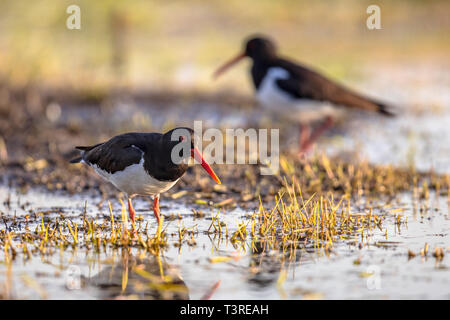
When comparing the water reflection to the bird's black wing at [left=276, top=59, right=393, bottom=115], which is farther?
the bird's black wing at [left=276, top=59, right=393, bottom=115]

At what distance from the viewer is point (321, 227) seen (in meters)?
6.02

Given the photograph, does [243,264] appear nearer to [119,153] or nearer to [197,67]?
[119,153]

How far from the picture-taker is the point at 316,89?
32.2 feet

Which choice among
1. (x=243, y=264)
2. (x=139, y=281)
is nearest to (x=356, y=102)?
(x=243, y=264)

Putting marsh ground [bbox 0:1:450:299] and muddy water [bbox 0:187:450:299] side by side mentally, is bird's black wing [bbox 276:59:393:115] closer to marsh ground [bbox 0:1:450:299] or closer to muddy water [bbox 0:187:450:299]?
marsh ground [bbox 0:1:450:299]

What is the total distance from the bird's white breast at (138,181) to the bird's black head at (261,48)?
14.9 ft

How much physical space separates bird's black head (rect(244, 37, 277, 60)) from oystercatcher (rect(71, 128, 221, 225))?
14.1 ft

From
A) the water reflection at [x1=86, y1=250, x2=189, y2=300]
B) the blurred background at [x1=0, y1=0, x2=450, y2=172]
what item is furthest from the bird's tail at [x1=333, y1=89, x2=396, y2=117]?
the water reflection at [x1=86, y1=250, x2=189, y2=300]

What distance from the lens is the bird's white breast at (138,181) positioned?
614 cm

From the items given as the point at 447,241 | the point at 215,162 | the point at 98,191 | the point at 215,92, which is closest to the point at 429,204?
the point at 447,241

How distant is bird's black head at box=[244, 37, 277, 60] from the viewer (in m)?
10.4

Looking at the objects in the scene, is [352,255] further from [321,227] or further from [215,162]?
[215,162]

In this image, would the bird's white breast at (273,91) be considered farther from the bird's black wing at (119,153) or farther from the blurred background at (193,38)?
the blurred background at (193,38)
